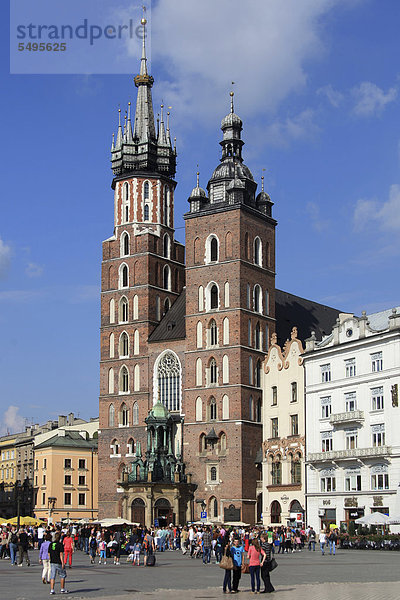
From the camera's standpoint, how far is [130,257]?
86062 mm

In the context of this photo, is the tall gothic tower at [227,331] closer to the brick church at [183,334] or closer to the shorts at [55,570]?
the brick church at [183,334]

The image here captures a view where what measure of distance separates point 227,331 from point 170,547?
20795 millimetres

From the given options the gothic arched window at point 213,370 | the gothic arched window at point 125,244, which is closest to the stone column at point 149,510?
the gothic arched window at point 213,370

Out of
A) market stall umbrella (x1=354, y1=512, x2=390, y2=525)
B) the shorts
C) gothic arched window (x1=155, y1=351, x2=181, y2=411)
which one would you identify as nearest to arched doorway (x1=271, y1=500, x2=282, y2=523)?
gothic arched window (x1=155, y1=351, x2=181, y2=411)

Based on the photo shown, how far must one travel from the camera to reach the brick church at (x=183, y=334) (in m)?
76.0

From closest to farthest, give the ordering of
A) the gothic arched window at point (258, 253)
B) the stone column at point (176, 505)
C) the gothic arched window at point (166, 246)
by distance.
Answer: the stone column at point (176, 505) → the gothic arched window at point (258, 253) → the gothic arched window at point (166, 246)

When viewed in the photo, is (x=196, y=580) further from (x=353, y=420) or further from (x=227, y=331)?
(x=227, y=331)

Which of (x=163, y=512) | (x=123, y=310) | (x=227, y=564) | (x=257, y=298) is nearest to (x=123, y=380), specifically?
(x=123, y=310)

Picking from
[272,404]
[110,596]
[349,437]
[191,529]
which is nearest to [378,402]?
[349,437]

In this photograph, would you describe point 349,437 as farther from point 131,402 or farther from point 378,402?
point 131,402

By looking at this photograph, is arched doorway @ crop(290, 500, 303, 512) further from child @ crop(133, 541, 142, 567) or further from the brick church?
child @ crop(133, 541, 142, 567)

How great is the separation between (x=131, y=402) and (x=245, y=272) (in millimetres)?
15575

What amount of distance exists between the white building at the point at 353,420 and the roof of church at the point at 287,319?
15.2m

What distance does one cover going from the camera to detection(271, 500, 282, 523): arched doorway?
72.1 m
